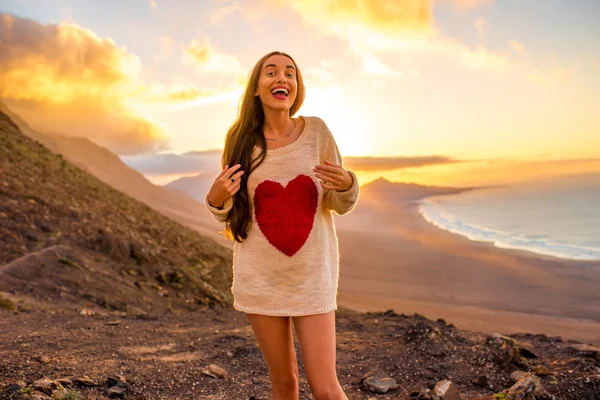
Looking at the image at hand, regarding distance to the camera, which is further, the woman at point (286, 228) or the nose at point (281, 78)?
the nose at point (281, 78)

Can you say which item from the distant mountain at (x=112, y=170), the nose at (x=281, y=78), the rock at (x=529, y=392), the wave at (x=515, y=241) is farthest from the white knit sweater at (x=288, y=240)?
the distant mountain at (x=112, y=170)

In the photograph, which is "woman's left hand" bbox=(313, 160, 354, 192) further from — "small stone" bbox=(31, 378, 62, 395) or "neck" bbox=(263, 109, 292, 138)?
"small stone" bbox=(31, 378, 62, 395)

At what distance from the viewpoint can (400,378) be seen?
17.4 feet

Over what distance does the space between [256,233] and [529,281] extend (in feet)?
52.5

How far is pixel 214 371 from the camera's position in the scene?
5.13m

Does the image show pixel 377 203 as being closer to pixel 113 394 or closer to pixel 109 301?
pixel 109 301

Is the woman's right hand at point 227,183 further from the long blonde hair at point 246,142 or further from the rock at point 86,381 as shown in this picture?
the rock at point 86,381

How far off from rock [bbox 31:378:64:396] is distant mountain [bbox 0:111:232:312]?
4563 millimetres

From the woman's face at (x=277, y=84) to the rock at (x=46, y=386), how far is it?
2743 mm

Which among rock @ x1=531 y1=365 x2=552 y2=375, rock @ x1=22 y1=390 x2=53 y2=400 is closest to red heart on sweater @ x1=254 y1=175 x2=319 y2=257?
rock @ x1=22 y1=390 x2=53 y2=400

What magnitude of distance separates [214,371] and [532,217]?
93.7 feet

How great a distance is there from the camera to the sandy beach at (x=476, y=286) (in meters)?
13.2

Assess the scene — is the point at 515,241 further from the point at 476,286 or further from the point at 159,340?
the point at 159,340

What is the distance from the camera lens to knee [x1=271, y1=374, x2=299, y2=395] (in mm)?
2828
